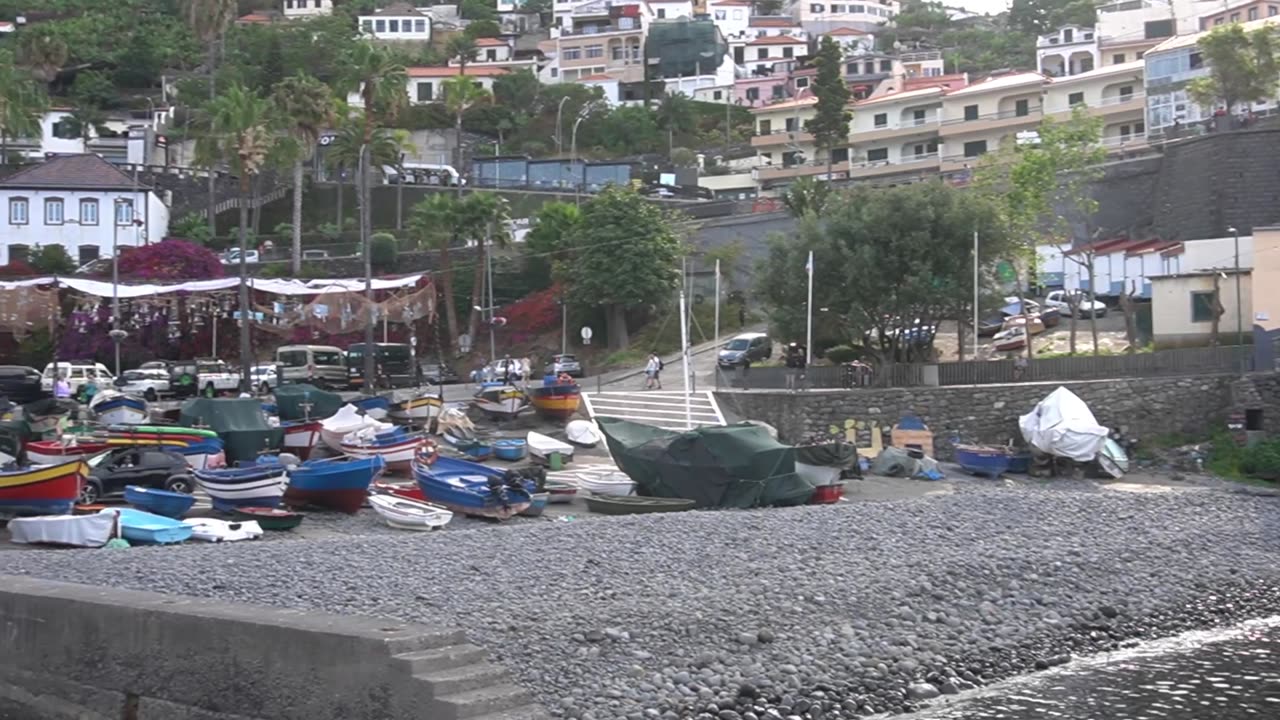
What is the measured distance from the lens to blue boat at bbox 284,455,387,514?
98.5 feet

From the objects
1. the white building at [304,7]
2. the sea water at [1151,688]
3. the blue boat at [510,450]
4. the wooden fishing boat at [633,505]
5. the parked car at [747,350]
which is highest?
the white building at [304,7]

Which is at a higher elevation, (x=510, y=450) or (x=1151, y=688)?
(x=510, y=450)

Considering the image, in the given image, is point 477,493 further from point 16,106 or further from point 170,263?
point 16,106

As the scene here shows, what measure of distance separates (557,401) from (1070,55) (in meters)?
70.1

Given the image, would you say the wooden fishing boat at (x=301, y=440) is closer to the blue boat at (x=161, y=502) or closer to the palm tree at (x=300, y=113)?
the blue boat at (x=161, y=502)

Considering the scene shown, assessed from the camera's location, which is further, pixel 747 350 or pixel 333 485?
pixel 747 350

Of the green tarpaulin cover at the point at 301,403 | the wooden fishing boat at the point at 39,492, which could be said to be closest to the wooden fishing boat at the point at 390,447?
the green tarpaulin cover at the point at 301,403

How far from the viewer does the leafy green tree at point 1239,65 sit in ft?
219

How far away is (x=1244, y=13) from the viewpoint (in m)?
96.6

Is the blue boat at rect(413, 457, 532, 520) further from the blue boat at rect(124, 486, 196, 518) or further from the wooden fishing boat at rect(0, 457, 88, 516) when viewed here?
the wooden fishing boat at rect(0, 457, 88, 516)

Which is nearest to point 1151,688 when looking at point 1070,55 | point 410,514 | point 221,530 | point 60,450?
point 410,514

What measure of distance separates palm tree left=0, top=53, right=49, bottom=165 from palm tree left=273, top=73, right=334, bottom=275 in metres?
17.8

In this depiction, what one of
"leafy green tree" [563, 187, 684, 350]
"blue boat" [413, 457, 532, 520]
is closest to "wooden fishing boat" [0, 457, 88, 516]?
"blue boat" [413, 457, 532, 520]

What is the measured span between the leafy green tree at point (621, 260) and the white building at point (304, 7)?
259ft
